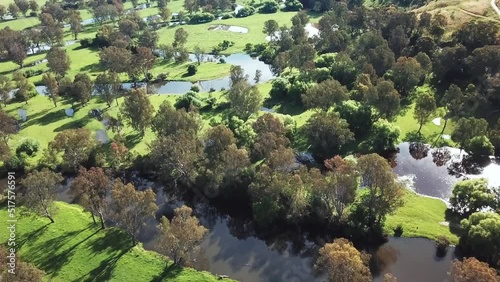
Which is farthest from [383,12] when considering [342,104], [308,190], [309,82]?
[308,190]

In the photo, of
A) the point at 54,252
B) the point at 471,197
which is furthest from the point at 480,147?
the point at 54,252

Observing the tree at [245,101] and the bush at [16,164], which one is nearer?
the bush at [16,164]

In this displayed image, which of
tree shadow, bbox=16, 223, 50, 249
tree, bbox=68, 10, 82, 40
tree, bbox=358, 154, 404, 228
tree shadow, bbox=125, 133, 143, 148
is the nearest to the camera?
tree, bbox=358, 154, 404, 228

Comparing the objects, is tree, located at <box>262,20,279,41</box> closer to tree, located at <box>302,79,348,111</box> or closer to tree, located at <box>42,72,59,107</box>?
tree, located at <box>302,79,348,111</box>

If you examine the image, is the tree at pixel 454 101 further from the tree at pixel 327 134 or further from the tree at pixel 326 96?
the tree at pixel 327 134

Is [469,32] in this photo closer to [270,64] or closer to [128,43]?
[270,64]

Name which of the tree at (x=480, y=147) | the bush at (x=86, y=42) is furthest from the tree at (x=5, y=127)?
the tree at (x=480, y=147)

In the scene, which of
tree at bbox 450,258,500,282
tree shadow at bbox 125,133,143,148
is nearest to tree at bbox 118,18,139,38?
tree shadow at bbox 125,133,143,148
